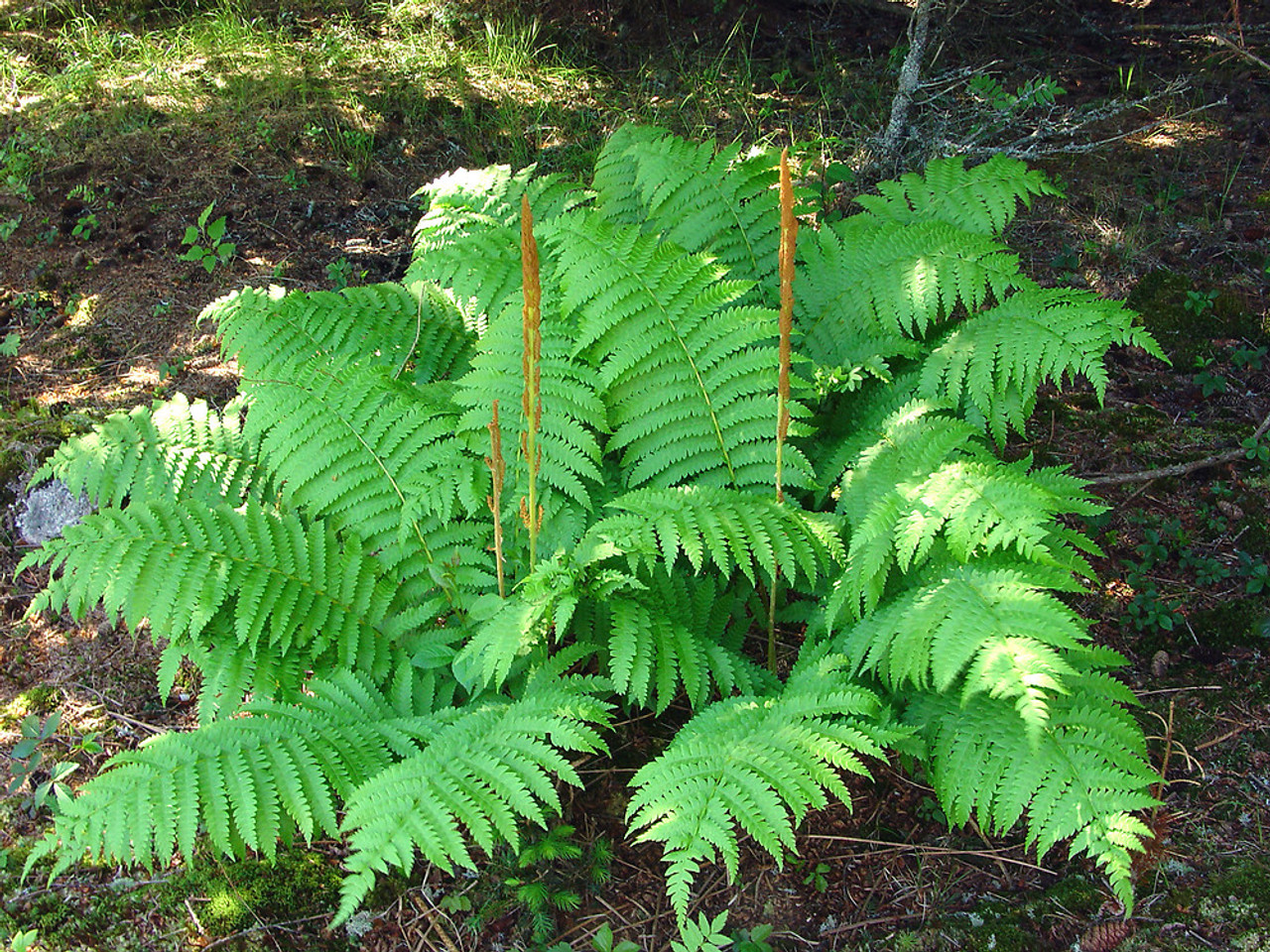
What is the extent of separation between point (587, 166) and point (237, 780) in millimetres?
3705

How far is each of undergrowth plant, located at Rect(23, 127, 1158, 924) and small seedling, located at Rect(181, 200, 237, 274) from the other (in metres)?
1.52

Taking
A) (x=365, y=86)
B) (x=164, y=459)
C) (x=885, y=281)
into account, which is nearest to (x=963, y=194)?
(x=885, y=281)

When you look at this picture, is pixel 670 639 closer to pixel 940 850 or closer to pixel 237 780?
pixel 940 850

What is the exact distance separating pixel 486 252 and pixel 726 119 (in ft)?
9.11

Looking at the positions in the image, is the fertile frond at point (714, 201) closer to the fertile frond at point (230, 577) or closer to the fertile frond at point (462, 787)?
the fertile frond at point (230, 577)

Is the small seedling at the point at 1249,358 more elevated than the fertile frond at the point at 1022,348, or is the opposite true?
the fertile frond at the point at 1022,348

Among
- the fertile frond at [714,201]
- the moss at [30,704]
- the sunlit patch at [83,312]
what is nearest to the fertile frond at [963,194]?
the fertile frond at [714,201]

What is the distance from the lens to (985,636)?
79.0 inches

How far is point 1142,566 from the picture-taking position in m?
3.14

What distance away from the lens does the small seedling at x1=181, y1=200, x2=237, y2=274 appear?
4.28 meters

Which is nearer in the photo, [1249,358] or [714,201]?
[714,201]

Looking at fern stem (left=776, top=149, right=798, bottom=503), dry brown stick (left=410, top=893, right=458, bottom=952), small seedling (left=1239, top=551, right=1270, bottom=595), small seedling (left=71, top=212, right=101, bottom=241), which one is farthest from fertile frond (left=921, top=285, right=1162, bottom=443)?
small seedling (left=71, top=212, right=101, bottom=241)

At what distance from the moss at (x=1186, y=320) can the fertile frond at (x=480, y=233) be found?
248 centimetres

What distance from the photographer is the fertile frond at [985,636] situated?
1.90m
